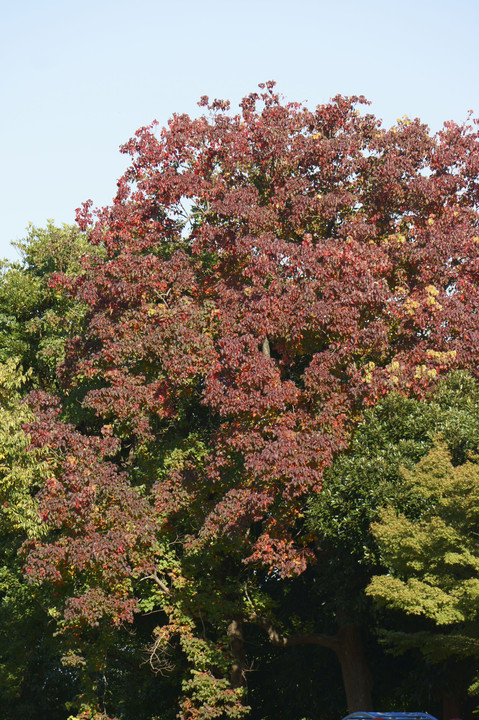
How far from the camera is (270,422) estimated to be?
22.0 metres

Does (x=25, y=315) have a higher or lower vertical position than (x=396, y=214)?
higher

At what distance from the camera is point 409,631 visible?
73.4 feet

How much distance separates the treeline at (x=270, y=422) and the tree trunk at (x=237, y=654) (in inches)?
5.3

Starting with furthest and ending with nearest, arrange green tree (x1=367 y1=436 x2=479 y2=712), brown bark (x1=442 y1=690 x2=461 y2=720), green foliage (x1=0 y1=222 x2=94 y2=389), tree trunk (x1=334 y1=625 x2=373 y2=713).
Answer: green foliage (x1=0 y1=222 x2=94 y2=389) < tree trunk (x1=334 y1=625 x2=373 y2=713) < brown bark (x1=442 y1=690 x2=461 y2=720) < green tree (x1=367 y1=436 x2=479 y2=712)

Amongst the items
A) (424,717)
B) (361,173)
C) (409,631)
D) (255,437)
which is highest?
(361,173)

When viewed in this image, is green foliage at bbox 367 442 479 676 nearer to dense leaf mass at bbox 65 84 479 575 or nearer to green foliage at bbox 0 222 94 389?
dense leaf mass at bbox 65 84 479 575

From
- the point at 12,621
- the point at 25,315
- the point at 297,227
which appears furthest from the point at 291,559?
the point at 25,315

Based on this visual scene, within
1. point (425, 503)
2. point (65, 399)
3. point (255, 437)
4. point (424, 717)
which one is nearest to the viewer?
point (424, 717)

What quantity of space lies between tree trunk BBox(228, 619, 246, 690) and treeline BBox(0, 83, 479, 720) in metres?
0.14

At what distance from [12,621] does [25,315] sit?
40.1ft

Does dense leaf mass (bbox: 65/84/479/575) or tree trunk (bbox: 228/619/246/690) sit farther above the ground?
dense leaf mass (bbox: 65/84/479/575)

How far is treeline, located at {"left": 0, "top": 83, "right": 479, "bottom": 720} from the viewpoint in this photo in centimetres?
2144

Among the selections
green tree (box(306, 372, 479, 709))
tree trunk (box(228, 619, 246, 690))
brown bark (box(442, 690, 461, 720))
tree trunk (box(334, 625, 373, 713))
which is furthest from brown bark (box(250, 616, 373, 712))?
brown bark (box(442, 690, 461, 720))

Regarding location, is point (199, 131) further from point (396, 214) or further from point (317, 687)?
point (317, 687)
